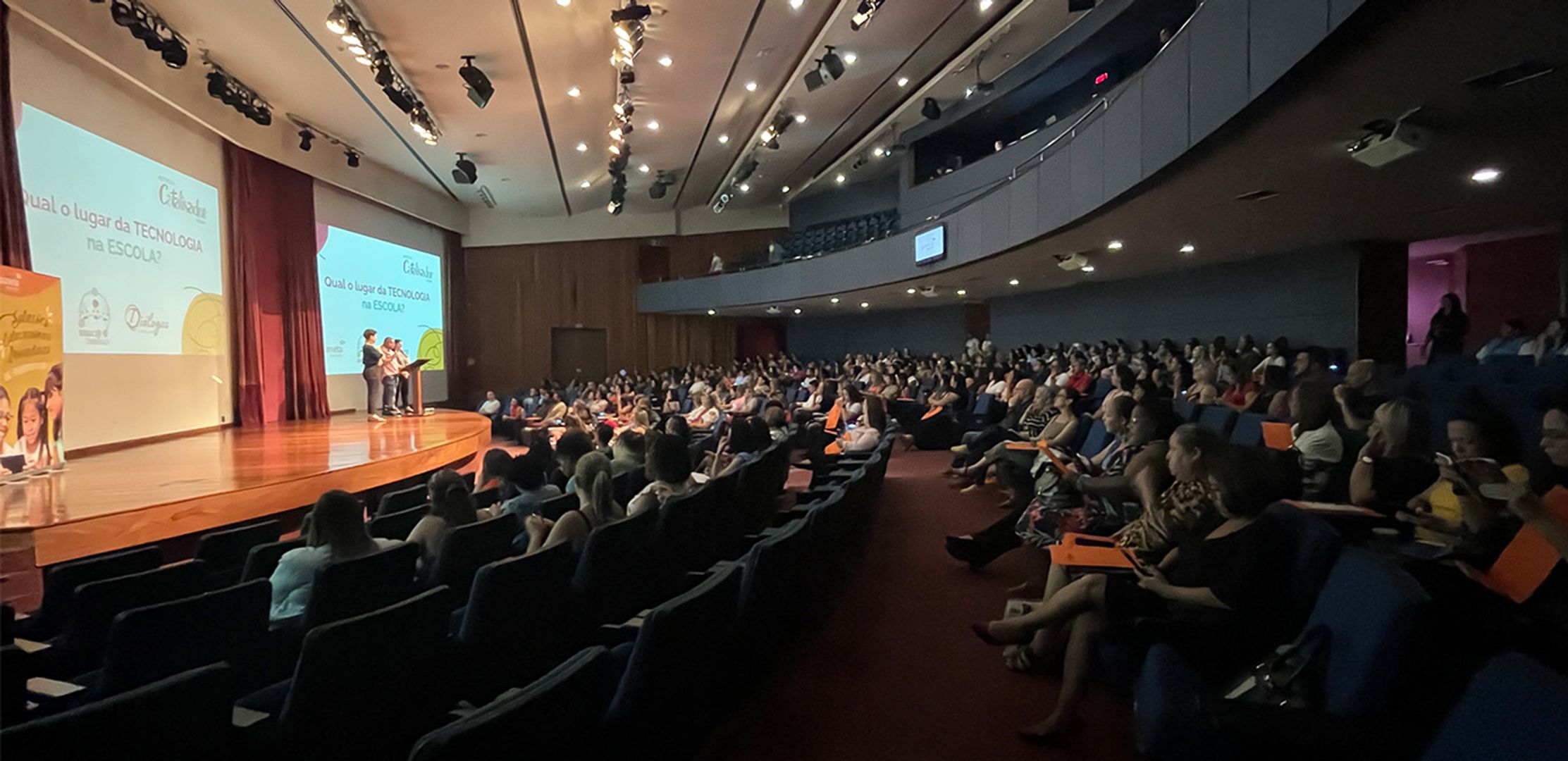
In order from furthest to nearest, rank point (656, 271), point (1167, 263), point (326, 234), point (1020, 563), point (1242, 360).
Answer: point (656, 271), point (326, 234), point (1167, 263), point (1242, 360), point (1020, 563)

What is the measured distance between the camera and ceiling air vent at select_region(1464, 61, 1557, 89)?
11.4 ft

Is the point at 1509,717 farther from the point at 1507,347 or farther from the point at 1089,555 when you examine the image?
the point at 1507,347

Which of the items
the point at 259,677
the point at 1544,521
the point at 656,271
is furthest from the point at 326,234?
the point at 1544,521

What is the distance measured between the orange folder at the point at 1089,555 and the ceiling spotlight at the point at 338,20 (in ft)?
25.3

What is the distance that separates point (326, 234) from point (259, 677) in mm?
12372

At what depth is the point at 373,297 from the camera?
14.6 metres

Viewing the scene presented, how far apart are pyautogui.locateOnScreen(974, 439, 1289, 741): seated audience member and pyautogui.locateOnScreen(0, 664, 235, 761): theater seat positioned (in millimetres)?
2181

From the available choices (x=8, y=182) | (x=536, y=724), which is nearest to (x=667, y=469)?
(x=536, y=724)

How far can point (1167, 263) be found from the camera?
35.6 ft

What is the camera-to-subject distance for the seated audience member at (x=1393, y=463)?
11.2ft

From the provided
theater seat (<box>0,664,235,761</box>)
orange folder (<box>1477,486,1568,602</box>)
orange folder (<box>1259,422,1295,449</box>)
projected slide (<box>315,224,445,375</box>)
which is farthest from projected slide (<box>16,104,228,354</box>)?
orange folder (<box>1477,486,1568,602</box>)

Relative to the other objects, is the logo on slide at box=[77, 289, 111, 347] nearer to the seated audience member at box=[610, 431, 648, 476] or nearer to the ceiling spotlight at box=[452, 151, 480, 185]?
the seated audience member at box=[610, 431, 648, 476]

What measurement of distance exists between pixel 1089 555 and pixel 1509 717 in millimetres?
1631

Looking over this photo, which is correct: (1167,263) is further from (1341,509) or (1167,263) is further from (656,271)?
(656,271)
